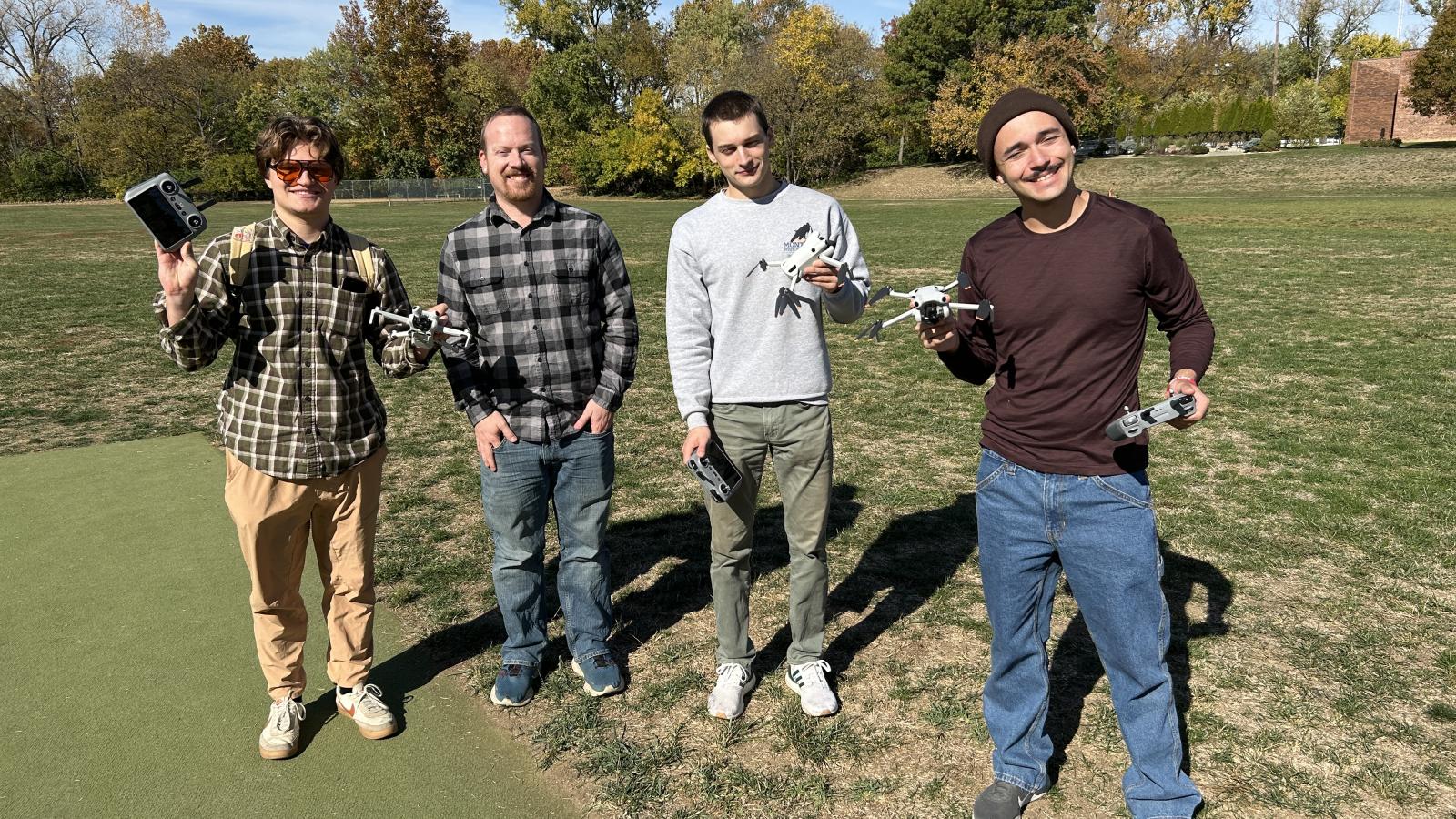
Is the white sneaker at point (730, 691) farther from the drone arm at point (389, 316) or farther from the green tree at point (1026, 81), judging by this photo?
the green tree at point (1026, 81)

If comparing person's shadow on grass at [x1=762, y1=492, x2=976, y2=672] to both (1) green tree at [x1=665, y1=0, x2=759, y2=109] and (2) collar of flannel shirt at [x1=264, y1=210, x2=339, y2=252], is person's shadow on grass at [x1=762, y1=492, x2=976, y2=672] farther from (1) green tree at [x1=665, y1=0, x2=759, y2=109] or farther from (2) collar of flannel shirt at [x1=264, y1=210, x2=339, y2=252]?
(1) green tree at [x1=665, y1=0, x2=759, y2=109]

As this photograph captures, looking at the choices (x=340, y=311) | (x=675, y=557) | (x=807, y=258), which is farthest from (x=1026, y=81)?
(x=340, y=311)

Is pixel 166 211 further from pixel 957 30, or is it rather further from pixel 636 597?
pixel 957 30

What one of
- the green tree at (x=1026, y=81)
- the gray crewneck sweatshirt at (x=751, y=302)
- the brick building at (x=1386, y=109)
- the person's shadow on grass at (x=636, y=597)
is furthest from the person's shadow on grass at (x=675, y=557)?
the brick building at (x=1386, y=109)

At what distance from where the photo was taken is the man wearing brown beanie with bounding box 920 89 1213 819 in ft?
8.52

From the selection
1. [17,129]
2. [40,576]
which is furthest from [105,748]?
[17,129]

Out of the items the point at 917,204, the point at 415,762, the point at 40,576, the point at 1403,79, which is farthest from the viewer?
the point at 1403,79

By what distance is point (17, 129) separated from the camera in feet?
207

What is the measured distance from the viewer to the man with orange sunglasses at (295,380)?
3088mm

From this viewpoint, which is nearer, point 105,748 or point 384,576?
point 105,748

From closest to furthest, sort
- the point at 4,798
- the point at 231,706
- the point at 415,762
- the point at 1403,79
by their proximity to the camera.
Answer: the point at 4,798 < the point at 415,762 < the point at 231,706 < the point at 1403,79

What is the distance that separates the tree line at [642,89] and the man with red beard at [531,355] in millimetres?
52013

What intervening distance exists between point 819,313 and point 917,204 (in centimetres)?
4076

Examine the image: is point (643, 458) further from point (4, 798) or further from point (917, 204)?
point (917, 204)
